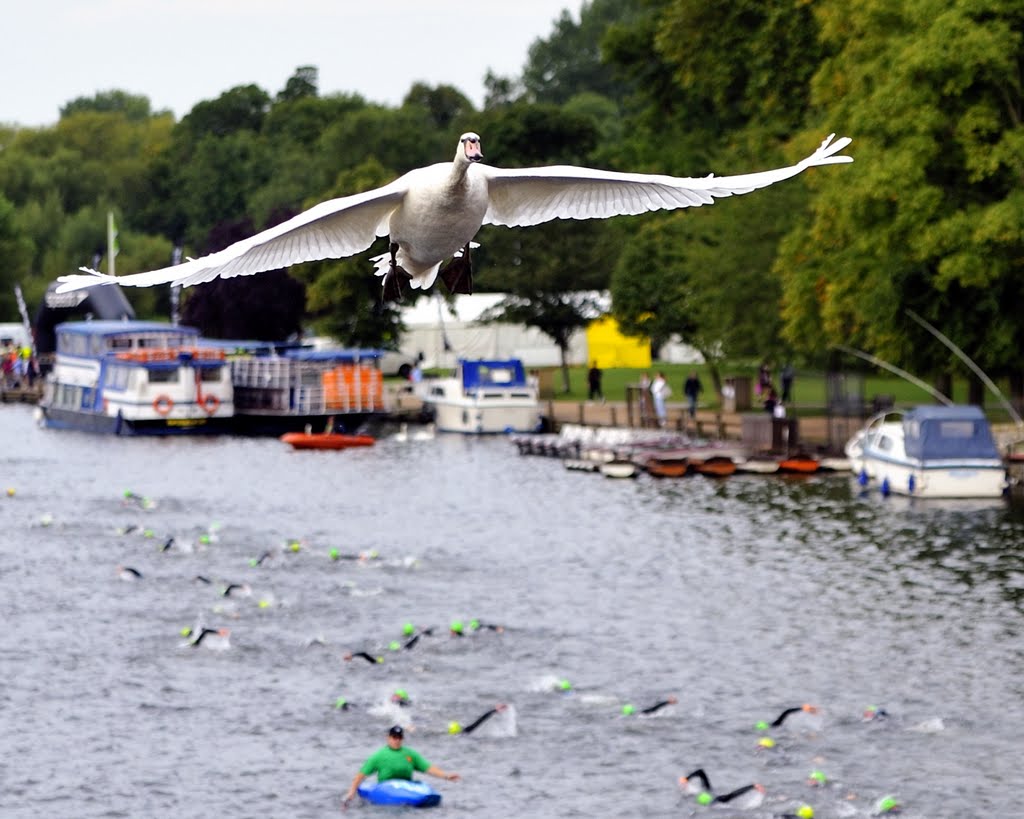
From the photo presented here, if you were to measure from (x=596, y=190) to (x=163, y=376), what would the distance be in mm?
79479

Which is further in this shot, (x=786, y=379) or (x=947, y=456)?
(x=786, y=379)

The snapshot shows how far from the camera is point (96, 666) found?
40750 mm

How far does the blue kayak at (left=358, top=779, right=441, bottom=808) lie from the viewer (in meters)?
30.1

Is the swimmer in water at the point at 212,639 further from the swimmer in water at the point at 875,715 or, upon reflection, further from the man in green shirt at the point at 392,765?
the swimmer in water at the point at 875,715

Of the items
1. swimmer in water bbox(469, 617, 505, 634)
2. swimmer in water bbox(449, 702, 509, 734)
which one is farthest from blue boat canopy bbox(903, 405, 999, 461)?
swimmer in water bbox(449, 702, 509, 734)

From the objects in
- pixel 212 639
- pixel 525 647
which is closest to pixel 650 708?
pixel 525 647

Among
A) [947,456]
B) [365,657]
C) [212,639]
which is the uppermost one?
[947,456]

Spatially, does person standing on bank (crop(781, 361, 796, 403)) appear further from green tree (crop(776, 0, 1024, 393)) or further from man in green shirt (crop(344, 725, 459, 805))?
man in green shirt (crop(344, 725, 459, 805))

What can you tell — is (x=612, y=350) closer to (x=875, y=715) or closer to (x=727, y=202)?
(x=727, y=202)

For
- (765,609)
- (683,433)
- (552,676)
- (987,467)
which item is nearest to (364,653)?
(552,676)

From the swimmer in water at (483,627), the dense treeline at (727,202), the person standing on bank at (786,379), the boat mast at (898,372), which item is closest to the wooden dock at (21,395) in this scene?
the dense treeline at (727,202)

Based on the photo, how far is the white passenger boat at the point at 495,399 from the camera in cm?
8288

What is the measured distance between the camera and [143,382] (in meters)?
88.3

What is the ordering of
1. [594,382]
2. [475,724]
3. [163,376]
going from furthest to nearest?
[163,376], [594,382], [475,724]
